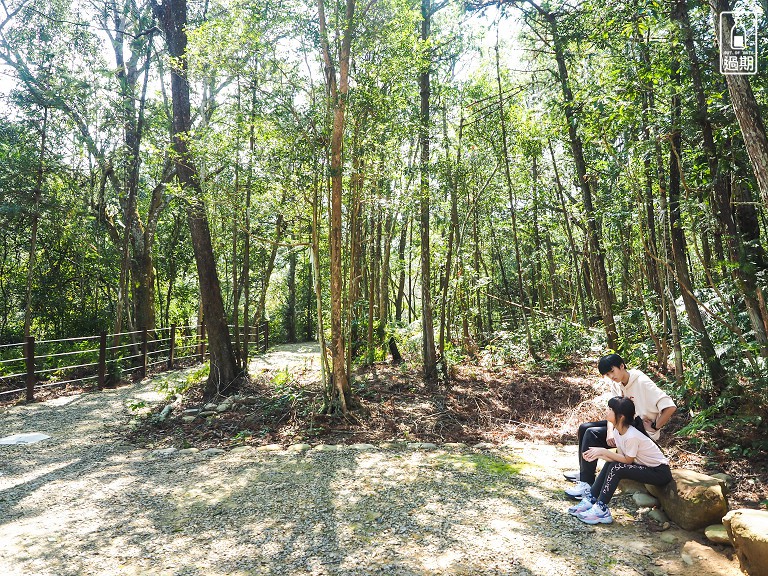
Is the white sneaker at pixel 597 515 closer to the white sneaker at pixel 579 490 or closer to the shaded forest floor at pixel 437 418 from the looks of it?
the white sneaker at pixel 579 490

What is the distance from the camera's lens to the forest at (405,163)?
14.6 ft

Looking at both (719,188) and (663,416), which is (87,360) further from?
(719,188)

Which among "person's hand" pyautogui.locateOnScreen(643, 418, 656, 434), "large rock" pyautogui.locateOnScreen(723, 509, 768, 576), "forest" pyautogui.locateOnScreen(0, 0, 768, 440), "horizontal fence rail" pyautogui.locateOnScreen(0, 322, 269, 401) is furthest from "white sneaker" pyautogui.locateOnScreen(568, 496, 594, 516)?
"horizontal fence rail" pyautogui.locateOnScreen(0, 322, 269, 401)

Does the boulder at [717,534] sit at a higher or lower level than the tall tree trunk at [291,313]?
lower

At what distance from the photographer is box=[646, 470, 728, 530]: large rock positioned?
2.89 meters

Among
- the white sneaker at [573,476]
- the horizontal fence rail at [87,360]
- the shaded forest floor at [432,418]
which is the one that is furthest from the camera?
the horizontal fence rail at [87,360]

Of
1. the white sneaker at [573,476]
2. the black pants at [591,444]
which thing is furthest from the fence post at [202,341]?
the black pants at [591,444]

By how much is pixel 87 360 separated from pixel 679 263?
11034 millimetres

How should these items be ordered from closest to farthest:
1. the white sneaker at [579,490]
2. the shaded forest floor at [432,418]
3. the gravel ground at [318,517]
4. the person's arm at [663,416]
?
the gravel ground at [318,517] → the person's arm at [663,416] → the white sneaker at [579,490] → the shaded forest floor at [432,418]

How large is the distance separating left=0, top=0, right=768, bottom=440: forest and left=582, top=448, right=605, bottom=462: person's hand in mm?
1645

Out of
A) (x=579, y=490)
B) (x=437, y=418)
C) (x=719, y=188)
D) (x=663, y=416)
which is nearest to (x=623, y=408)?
(x=663, y=416)

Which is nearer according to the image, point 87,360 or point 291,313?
point 87,360

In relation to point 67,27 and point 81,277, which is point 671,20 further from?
point 81,277

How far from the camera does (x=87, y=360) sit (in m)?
10.4
